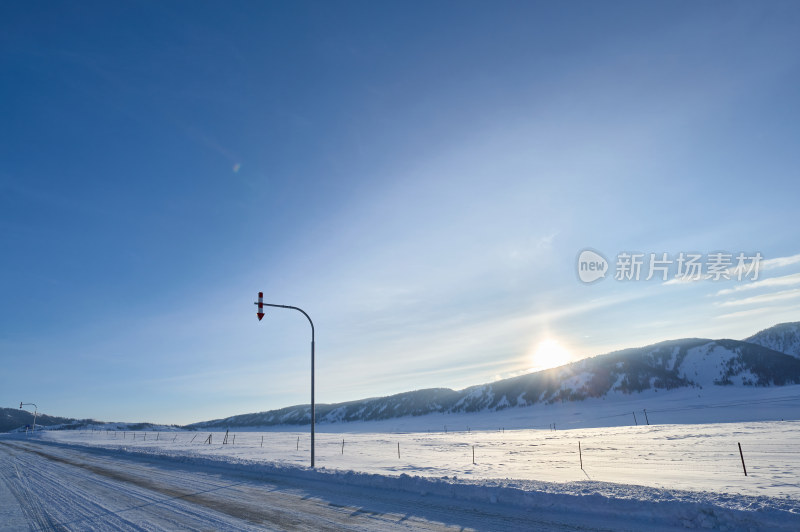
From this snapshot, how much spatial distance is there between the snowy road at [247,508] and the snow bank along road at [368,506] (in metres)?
0.03

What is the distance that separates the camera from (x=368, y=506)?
11.4 meters

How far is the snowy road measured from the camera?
9.46m

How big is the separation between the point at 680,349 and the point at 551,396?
61269 mm

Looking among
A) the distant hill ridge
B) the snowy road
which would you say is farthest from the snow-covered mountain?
the snowy road

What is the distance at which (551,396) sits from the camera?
155375mm

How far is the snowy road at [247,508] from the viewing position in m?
9.46

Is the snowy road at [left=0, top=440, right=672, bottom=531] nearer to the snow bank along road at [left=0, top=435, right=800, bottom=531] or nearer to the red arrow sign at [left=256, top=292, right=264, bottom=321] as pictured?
the snow bank along road at [left=0, top=435, right=800, bottom=531]

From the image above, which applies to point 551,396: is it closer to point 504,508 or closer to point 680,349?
point 680,349

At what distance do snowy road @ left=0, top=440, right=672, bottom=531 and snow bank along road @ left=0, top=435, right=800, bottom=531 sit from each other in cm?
3

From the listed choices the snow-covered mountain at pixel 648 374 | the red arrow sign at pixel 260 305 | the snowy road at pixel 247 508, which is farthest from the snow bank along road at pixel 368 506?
the snow-covered mountain at pixel 648 374

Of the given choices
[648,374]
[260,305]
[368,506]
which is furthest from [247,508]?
[648,374]

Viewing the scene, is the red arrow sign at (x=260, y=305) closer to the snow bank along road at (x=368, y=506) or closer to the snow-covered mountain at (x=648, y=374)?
the snow bank along road at (x=368, y=506)

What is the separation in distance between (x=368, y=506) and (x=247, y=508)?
345cm

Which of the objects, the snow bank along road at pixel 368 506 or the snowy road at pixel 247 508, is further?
the snowy road at pixel 247 508
